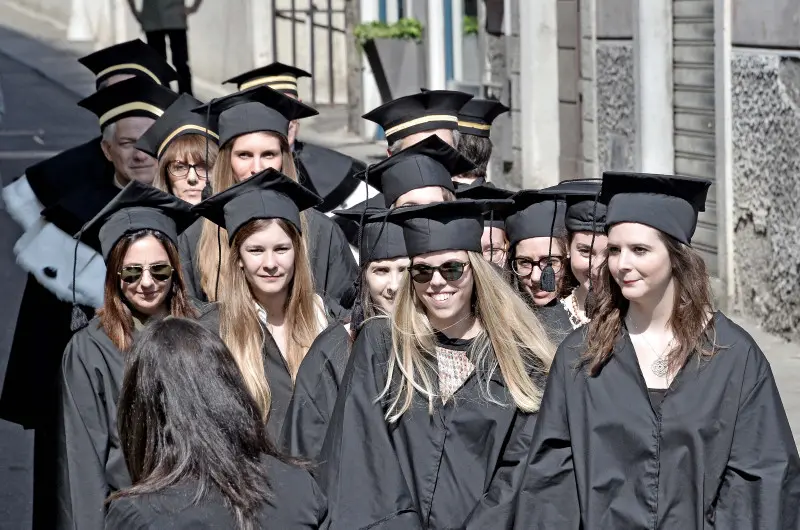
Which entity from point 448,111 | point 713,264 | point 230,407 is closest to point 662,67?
point 713,264

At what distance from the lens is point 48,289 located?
6570 millimetres

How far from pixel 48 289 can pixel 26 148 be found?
39.2 ft

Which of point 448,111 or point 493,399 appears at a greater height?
point 448,111

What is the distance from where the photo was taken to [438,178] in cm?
607

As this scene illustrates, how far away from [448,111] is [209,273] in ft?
4.86

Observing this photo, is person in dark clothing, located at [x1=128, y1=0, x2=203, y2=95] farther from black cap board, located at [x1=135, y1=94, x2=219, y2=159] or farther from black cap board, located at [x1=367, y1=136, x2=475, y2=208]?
black cap board, located at [x1=367, y1=136, x2=475, y2=208]

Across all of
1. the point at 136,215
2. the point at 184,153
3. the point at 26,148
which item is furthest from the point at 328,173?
the point at 26,148

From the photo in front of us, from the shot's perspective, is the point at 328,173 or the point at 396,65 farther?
the point at 396,65

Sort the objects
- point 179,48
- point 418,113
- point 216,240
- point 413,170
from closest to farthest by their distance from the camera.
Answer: point 413,170
point 216,240
point 418,113
point 179,48

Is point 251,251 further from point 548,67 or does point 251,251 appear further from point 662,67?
point 548,67

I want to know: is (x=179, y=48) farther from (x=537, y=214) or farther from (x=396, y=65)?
(x=537, y=214)

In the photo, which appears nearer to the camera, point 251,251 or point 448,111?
point 251,251

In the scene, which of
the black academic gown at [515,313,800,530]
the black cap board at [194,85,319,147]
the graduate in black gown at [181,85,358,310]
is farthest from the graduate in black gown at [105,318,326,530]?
the black cap board at [194,85,319,147]

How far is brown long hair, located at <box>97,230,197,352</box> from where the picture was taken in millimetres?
5586
